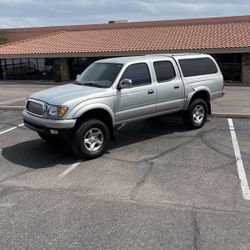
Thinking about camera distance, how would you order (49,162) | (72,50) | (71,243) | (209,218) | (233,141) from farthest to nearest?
1. (72,50)
2. (233,141)
3. (49,162)
4. (209,218)
5. (71,243)

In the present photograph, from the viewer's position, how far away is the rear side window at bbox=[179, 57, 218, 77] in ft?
29.5

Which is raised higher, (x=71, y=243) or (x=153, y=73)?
(x=153, y=73)

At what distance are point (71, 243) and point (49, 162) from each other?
3107mm

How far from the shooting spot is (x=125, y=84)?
727 centimetres

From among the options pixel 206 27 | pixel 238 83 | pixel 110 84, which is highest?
pixel 206 27

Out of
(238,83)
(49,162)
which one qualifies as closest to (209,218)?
(49,162)

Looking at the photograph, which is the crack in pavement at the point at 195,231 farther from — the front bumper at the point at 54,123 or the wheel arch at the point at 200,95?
the wheel arch at the point at 200,95

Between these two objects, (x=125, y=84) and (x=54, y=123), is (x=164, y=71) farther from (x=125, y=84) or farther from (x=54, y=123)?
(x=54, y=123)

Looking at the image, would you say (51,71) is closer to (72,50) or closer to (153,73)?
(72,50)

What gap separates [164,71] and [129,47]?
16.0 m

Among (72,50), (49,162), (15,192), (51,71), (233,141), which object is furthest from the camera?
(51,71)

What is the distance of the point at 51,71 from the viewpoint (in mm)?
27672

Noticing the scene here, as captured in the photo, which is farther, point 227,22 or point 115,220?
point 227,22

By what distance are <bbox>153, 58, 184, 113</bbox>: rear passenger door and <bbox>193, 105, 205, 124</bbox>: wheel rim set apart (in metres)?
0.64
